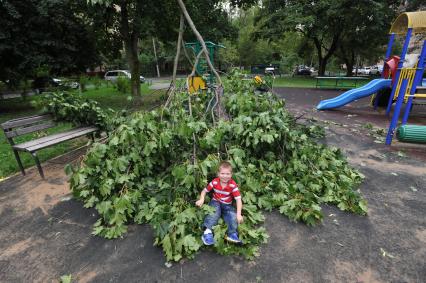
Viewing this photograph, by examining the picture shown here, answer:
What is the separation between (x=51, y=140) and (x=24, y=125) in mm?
501

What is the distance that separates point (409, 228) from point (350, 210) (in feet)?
1.90

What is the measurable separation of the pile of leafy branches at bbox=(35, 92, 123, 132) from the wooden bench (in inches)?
5.5

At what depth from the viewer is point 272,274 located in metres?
2.24

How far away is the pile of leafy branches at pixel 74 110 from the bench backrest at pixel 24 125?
16cm

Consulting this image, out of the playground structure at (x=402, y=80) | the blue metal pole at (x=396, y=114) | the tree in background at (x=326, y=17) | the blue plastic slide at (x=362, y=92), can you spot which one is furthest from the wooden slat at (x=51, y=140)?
the tree in background at (x=326, y=17)

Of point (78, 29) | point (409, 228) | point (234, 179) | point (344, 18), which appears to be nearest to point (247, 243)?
point (234, 179)

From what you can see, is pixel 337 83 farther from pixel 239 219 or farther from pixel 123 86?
pixel 239 219

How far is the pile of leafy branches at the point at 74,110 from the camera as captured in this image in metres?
4.56

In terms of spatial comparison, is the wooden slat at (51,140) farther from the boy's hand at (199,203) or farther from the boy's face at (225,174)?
the boy's face at (225,174)

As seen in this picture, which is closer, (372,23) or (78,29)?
(78,29)

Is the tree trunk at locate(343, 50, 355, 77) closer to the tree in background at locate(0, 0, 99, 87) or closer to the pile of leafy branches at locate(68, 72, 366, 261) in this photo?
the tree in background at locate(0, 0, 99, 87)

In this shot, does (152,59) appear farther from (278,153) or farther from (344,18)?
(278,153)

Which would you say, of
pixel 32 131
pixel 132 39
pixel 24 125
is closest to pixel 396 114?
pixel 32 131

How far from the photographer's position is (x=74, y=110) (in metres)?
4.72
